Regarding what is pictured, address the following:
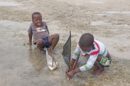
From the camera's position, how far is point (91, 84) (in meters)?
5.46

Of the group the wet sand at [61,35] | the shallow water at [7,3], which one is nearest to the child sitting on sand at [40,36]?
the wet sand at [61,35]

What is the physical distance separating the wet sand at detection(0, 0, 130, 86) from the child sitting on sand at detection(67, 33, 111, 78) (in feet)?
0.54

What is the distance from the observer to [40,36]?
6852mm

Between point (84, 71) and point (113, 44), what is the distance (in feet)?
5.53

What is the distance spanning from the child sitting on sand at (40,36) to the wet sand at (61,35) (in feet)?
0.60

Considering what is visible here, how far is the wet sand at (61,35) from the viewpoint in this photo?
5.66m

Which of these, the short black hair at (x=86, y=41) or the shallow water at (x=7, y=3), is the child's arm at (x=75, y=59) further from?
the shallow water at (x=7, y=3)

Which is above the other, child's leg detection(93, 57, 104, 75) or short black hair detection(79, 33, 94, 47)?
short black hair detection(79, 33, 94, 47)

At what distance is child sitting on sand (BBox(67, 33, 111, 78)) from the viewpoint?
5.32 meters

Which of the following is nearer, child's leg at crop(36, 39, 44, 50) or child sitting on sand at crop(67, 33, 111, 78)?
child sitting on sand at crop(67, 33, 111, 78)

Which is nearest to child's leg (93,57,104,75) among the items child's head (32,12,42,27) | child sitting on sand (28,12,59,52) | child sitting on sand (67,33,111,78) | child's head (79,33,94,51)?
child sitting on sand (67,33,111,78)

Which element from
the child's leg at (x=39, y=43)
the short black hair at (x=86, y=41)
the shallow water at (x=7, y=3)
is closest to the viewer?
the short black hair at (x=86, y=41)

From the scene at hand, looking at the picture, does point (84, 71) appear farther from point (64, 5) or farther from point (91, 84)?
point (64, 5)

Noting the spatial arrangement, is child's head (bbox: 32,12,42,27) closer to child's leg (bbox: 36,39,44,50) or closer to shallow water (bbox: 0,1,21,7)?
child's leg (bbox: 36,39,44,50)
